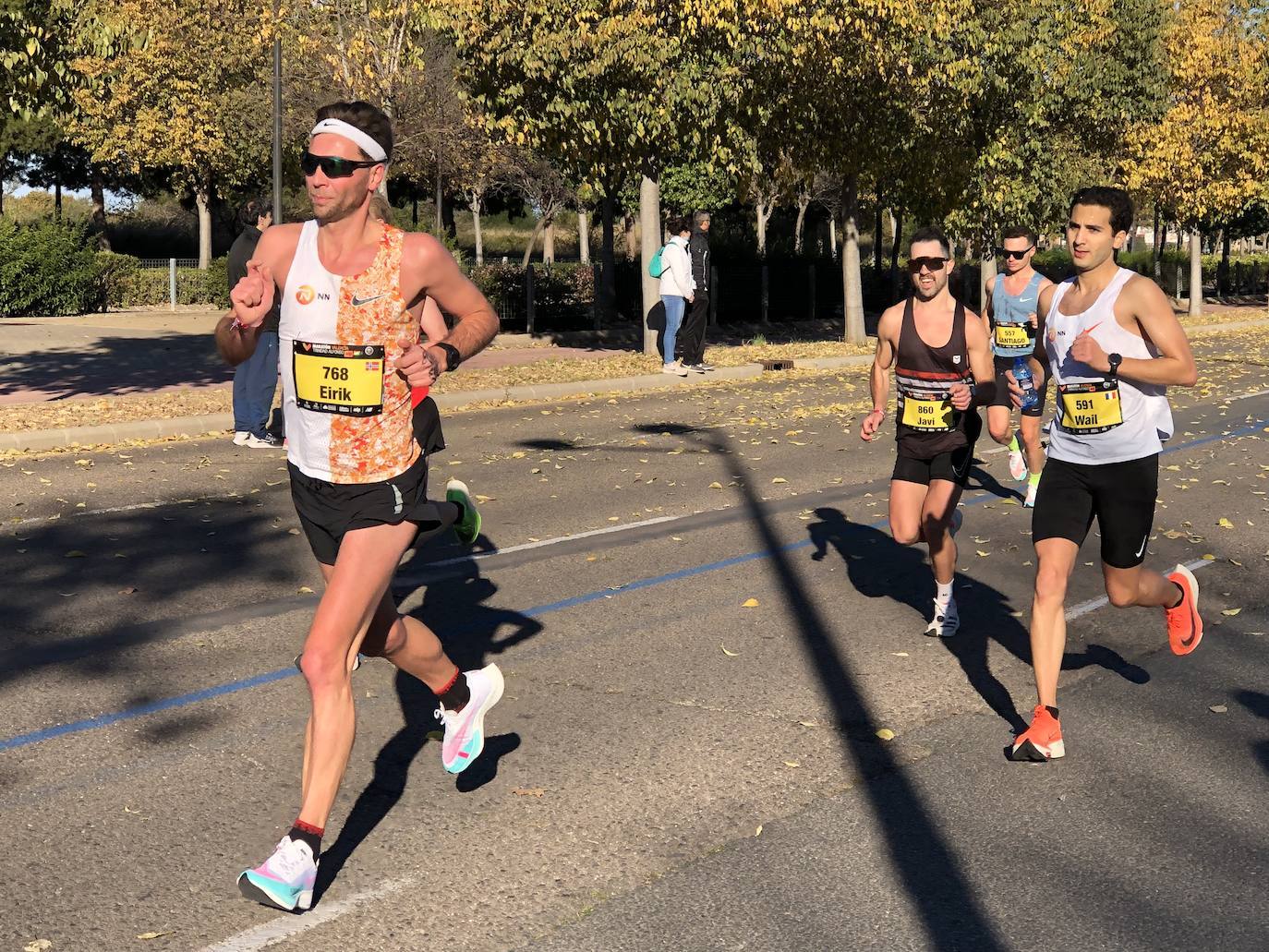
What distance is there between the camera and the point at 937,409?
7.18 m

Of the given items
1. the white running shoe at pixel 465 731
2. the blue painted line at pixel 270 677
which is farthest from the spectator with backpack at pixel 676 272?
the white running shoe at pixel 465 731

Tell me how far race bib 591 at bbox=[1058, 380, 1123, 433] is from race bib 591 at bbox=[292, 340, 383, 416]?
9.05 feet

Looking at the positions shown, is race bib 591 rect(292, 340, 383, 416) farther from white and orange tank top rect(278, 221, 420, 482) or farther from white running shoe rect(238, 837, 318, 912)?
white running shoe rect(238, 837, 318, 912)

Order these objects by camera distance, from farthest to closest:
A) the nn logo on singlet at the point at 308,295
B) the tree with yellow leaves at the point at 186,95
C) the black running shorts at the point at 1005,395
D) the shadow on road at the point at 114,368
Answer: the tree with yellow leaves at the point at 186,95
the shadow on road at the point at 114,368
the black running shorts at the point at 1005,395
the nn logo on singlet at the point at 308,295

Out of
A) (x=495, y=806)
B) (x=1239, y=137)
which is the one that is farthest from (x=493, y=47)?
(x=1239, y=137)

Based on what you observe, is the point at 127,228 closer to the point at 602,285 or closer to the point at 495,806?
the point at 602,285

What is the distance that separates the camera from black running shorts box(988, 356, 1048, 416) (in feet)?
26.0

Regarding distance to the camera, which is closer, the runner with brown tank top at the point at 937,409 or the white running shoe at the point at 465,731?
the white running shoe at the point at 465,731

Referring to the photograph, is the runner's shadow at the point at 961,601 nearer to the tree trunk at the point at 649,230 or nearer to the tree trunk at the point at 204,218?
the tree trunk at the point at 649,230

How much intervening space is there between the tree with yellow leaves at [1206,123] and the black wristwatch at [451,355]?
118 feet

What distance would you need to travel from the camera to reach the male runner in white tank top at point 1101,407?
5551mm

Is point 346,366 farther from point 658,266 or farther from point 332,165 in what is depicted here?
point 658,266

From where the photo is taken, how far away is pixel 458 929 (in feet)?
13.1

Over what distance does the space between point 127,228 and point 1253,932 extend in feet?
219
